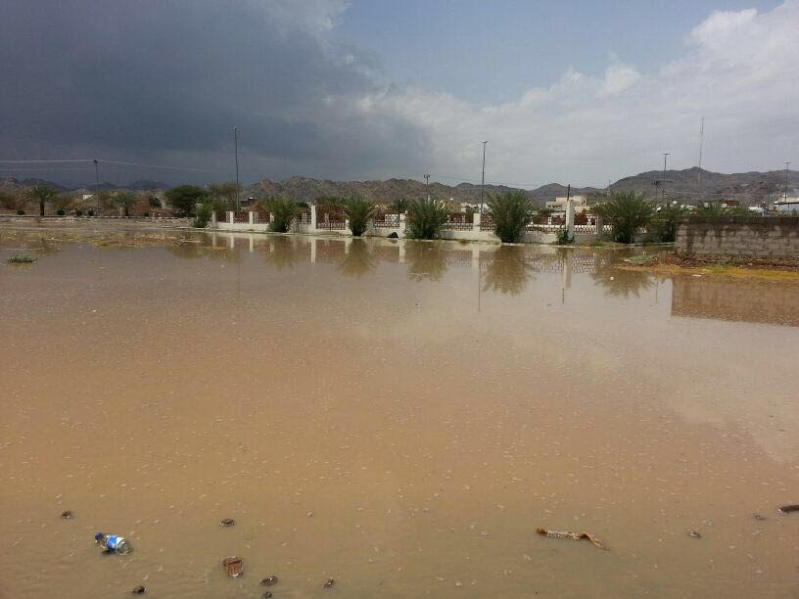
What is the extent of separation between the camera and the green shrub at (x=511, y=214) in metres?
29.3

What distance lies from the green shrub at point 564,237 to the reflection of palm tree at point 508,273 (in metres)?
7.94

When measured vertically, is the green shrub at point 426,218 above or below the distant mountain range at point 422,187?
below

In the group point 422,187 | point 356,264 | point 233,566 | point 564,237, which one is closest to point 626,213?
point 564,237

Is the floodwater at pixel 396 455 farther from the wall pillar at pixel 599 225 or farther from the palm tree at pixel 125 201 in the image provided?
the palm tree at pixel 125 201

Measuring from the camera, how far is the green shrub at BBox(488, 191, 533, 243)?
1153 inches

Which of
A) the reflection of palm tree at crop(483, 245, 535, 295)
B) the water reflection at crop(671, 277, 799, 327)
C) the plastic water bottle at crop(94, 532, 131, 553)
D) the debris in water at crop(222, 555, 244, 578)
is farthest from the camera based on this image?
the reflection of palm tree at crop(483, 245, 535, 295)

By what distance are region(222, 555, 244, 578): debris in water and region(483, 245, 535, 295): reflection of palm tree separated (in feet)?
31.0

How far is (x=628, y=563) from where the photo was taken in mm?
2543

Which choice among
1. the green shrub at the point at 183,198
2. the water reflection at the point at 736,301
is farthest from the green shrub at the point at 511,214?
the green shrub at the point at 183,198

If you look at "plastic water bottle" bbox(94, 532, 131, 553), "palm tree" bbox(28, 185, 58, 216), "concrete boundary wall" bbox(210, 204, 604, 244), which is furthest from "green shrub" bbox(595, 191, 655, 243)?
"palm tree" bbox(28, 185, 58, 216)

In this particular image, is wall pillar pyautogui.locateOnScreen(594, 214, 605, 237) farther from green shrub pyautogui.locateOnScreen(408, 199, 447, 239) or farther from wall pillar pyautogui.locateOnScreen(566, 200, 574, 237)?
green shrub pyautogui.locateOnScreen(408, 199, 447, 239)

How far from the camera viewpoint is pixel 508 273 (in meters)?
15.4

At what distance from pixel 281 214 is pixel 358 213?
684cm

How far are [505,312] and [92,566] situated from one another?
7286 mm
